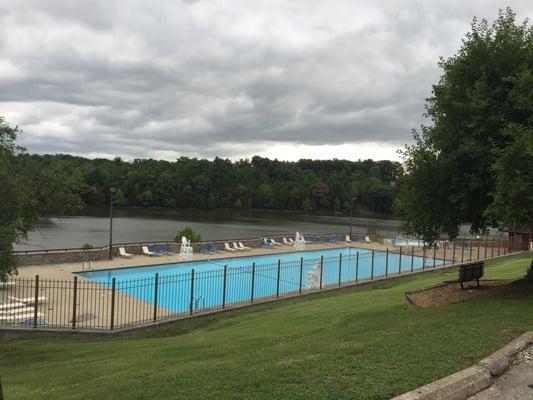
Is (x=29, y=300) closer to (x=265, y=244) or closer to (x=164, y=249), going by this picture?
→ (x=164, y=249)

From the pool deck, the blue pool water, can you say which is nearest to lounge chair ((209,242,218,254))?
the pool deck

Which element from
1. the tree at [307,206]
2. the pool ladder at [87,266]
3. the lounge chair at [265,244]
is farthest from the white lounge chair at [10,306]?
the tree at [307,206]

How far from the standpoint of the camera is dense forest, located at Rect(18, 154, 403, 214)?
5699 inches

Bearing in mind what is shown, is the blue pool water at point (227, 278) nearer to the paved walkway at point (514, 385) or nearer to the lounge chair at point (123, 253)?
the lounge chair at point (123, 253)

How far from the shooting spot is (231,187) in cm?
15900

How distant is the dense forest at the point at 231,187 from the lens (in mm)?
144750

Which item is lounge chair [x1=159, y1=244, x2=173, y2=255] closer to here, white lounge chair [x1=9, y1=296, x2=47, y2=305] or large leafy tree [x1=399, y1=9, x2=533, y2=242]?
white lounge chair [x1=9, y1=296, x2=47, y2=305]

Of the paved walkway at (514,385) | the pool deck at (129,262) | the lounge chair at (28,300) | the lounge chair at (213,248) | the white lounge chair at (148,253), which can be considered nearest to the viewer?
the paved walkway at (514,385)

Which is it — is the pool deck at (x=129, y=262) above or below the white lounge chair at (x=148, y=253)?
below

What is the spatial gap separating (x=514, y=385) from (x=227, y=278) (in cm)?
2472

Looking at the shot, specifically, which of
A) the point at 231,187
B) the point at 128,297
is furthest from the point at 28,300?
the point at 231,187

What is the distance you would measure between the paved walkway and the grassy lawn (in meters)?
0.47

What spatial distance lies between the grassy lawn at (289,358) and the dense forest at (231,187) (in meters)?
123

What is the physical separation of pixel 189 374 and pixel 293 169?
588ft
